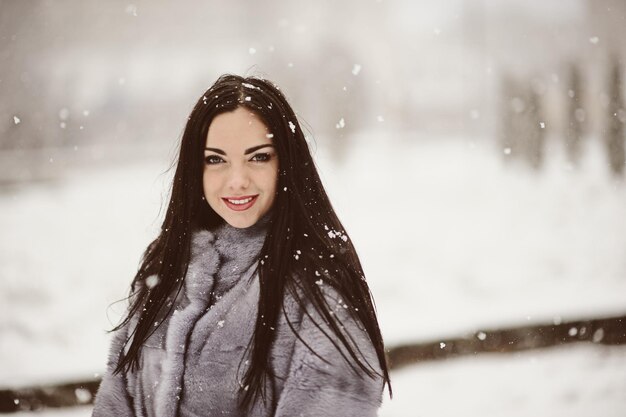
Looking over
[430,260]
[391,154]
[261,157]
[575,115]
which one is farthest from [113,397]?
[575,115]

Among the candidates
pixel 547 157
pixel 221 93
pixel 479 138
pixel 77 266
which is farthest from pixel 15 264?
pixel 547 157

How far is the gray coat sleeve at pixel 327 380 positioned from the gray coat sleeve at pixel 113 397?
0.45 meters

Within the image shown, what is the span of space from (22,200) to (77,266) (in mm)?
828

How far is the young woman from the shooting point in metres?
1.11

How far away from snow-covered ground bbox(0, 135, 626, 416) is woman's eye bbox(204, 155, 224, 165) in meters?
2.03

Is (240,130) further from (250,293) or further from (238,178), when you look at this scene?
(250,293)

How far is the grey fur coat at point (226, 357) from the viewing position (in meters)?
1.08

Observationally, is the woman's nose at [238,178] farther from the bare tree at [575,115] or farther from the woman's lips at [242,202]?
the bare tree at [575,115]

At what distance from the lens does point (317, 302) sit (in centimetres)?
113

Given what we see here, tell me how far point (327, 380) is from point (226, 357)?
0.24m

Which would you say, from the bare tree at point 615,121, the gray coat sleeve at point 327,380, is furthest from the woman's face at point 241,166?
the bare tree at point 615,121

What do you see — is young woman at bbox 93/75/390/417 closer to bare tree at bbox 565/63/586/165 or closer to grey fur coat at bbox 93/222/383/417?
grey fur coat at bbox 93/222/383/417

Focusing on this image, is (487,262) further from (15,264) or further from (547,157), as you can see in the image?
(15,264)

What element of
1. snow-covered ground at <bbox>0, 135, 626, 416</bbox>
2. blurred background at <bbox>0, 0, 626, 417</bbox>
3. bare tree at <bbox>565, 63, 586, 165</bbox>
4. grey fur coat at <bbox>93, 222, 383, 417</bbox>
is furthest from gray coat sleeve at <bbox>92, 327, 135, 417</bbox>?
bare tree at <bbox>565, 63, 586, 165</bbox>
